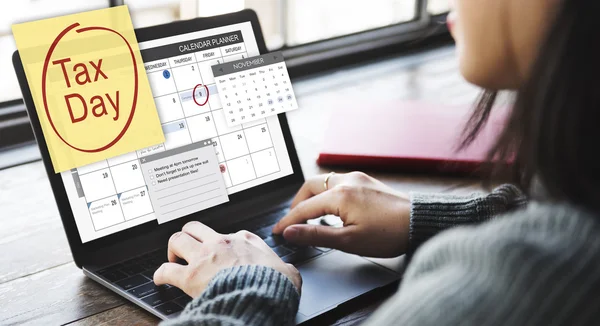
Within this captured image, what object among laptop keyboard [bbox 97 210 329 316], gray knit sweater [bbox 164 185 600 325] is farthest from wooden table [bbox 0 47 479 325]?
gray knit sweater [bbox 164 185 600 325]

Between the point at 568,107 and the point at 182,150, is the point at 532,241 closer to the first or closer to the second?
the point at 568,107

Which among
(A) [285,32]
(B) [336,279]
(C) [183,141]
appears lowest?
(B) [336,279]

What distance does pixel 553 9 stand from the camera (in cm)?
51

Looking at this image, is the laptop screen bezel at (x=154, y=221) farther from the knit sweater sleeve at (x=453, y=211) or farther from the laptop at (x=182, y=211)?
the knit sweater sleeve at (x=453, y=211)

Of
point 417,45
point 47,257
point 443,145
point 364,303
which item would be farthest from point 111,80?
point 417,45

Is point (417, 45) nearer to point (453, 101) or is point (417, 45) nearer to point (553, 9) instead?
point (453, 101)

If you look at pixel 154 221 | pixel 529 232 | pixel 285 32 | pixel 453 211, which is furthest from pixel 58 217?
pixel 285 32

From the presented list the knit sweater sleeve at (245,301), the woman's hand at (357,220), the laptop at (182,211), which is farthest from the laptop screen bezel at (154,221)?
the knit sweater sleeve at (245,301)

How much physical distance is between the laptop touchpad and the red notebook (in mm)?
320

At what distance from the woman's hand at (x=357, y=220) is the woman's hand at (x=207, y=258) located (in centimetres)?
9

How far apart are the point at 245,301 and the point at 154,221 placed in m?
0.31

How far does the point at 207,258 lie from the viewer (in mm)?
814

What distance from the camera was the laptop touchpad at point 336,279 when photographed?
81 cm

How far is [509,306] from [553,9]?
223 mm
